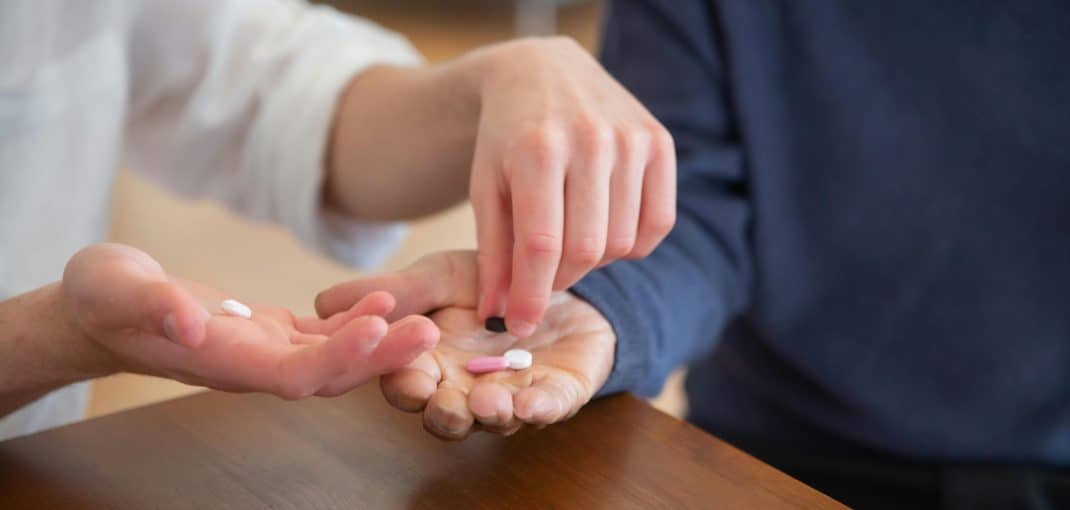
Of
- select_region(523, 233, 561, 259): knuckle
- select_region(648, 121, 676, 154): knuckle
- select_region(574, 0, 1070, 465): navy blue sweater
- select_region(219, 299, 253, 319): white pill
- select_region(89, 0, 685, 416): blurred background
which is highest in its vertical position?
select_region(648, 121, 676, 154): knuckle

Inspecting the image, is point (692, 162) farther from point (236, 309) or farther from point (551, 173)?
point (236, 309)

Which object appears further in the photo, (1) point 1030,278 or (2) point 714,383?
(2) point 714,383

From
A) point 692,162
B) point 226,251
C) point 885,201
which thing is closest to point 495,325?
point 692,162

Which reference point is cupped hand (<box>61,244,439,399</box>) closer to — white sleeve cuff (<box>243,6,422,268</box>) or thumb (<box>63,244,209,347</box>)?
thumb (<box>63,244,209,347</box>)

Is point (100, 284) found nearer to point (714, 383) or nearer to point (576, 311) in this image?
point (576, 311)

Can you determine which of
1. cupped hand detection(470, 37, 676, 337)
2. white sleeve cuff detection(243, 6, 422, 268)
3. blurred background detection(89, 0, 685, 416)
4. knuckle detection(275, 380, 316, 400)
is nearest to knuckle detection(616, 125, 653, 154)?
cupped hand detection(470, 37, 676, 337)

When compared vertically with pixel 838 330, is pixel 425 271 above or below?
above

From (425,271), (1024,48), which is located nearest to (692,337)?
(425,271)
